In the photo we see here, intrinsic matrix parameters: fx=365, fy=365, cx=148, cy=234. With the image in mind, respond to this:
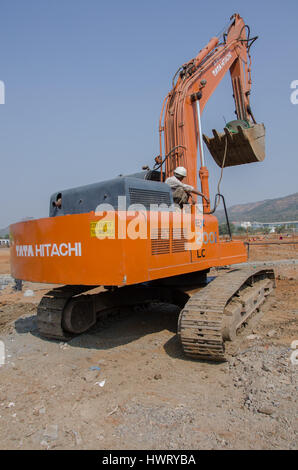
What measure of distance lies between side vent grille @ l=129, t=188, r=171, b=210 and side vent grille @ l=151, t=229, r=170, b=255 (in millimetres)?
457

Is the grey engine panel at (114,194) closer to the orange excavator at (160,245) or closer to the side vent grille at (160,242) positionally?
the orange excavator at (160,245)

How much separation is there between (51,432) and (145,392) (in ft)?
3.27

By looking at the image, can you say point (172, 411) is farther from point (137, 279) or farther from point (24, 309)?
point (24, 309)

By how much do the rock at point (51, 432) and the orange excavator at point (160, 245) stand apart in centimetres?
137

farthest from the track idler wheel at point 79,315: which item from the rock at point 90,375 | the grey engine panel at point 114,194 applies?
the grey engine panel at point 114,194

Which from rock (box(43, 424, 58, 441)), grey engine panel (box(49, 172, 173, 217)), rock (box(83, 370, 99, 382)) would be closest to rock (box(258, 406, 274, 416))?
rock (box(43, 424, 58, 441))

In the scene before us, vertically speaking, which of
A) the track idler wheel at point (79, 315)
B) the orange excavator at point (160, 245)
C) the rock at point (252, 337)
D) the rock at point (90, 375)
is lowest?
the rock at point (90, 375)

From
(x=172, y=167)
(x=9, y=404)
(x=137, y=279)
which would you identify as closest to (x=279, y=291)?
(x=172, y=167)

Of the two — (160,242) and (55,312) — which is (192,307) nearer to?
(160,242)

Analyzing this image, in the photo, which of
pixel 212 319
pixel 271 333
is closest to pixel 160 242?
pixel 212 319

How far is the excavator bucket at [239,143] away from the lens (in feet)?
21.7

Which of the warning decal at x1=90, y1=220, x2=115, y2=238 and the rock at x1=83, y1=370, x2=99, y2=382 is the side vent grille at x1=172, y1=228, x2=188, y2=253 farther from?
the rock at x1=83, y1=370, x2=99, y2=382

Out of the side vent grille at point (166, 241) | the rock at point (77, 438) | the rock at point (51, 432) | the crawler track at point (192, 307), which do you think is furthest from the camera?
the side vent grille at point (166, 241)

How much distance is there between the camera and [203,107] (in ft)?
22.1
